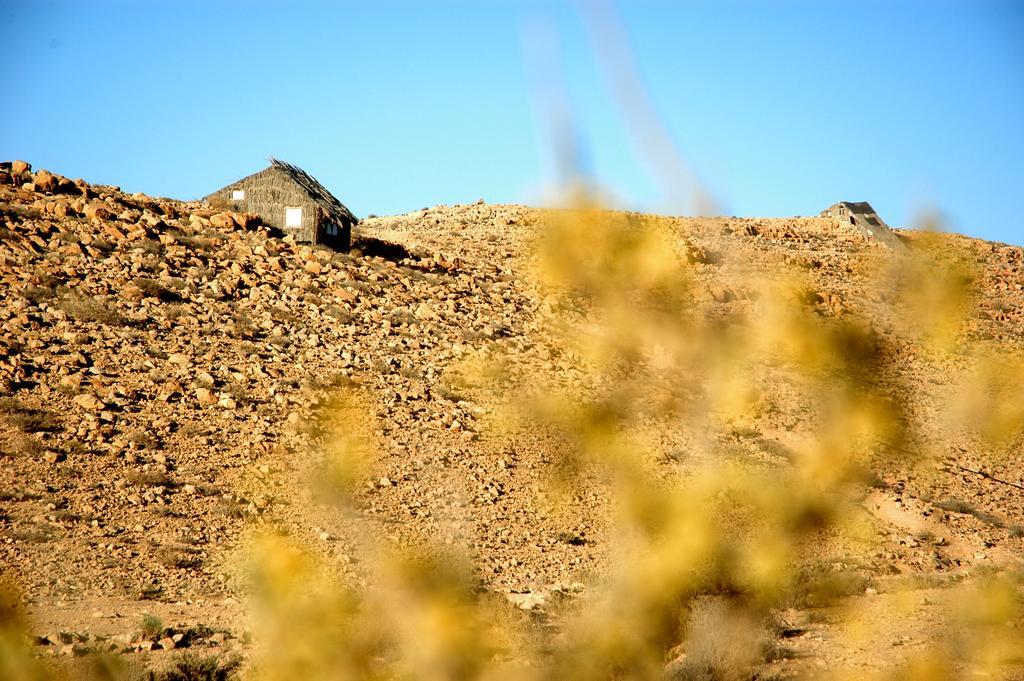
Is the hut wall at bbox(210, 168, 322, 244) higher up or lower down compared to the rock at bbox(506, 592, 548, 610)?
higher up

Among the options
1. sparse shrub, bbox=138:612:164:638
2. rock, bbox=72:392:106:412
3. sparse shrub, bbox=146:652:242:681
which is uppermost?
rock, bbox=72:392:106:412

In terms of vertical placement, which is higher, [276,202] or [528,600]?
[276,202]

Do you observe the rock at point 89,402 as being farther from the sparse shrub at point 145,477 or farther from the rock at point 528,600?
the rock at point 528,600

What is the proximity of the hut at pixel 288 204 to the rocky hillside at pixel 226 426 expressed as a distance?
5.62 feet

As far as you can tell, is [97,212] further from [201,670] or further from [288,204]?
[201,670]

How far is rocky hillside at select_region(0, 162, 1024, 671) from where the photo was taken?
→ 11633mm

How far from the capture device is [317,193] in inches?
1168

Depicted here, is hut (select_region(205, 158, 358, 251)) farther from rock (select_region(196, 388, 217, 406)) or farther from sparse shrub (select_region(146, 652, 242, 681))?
sparse shrub (select_region(146, 652, 242, 681))

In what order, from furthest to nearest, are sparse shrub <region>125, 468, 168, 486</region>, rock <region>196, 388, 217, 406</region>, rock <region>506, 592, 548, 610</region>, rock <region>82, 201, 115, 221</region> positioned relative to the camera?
rock <region>82, 201, 115, 221</region>
rock <region>196, 388, 217, 406</region>
sparse shrub <region>125, 468, 168, 486</region>
rock <region>506, 592, 548, 610</region>

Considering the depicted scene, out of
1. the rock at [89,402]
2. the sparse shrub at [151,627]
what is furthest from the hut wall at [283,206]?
the sparse shrub at [151,627]

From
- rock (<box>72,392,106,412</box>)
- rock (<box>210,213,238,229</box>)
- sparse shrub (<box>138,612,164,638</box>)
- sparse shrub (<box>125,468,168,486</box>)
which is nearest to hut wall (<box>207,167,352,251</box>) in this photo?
rock (<box>210,213,238,229</box>)

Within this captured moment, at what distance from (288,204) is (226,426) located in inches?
502

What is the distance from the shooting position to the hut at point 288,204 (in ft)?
91.9

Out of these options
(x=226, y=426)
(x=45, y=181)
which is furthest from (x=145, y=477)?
(x=45, y=181)
